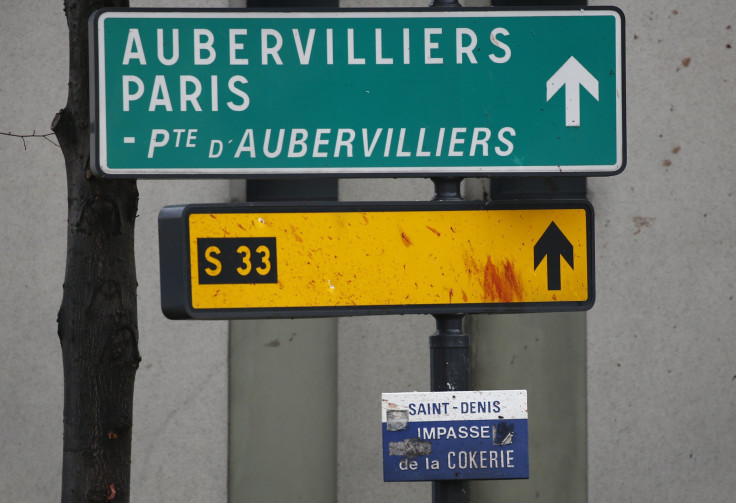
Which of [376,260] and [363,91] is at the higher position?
[363,91]

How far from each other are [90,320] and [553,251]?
1499 mm

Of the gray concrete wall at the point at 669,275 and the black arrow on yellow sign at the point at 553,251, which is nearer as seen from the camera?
the black arrow on yellow sign at the point at 553,251

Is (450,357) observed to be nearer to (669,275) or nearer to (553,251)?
(553,251)

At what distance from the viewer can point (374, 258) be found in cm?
238

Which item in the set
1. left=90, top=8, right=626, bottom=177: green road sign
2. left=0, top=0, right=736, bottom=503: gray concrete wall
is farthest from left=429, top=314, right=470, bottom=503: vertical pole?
left=0, top=0, right=736, bottom=503: gray concrete wall

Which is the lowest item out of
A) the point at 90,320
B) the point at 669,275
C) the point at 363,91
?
the point at 90,320

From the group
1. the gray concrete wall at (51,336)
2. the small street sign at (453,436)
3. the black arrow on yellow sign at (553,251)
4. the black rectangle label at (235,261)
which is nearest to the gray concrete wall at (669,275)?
the gray concrete wall at (51,336)

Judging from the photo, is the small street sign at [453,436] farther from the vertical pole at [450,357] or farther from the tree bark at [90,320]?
the tree bark at [90,320]

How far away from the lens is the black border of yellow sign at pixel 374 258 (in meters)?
2.31

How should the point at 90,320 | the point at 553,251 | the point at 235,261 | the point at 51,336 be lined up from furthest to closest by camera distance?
the point at 51,336 → the point at 90,320 → the point at 553,251 → the point at 235,261

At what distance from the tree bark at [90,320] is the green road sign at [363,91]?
66 centimetres

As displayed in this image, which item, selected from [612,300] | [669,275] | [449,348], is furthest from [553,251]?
[669,275]

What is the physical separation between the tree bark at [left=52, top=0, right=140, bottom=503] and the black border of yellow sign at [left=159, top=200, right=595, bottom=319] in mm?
705

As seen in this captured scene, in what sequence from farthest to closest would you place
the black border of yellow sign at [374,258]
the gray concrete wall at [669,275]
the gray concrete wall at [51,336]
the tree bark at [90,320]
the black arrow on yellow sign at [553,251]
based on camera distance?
the gray concrete wall at [669,275], the gray concrete wall at [51,336], the tree bark at [90,320], the black arrow on yellow sign at [553,251], the black border of yellow sign at [374,258]
